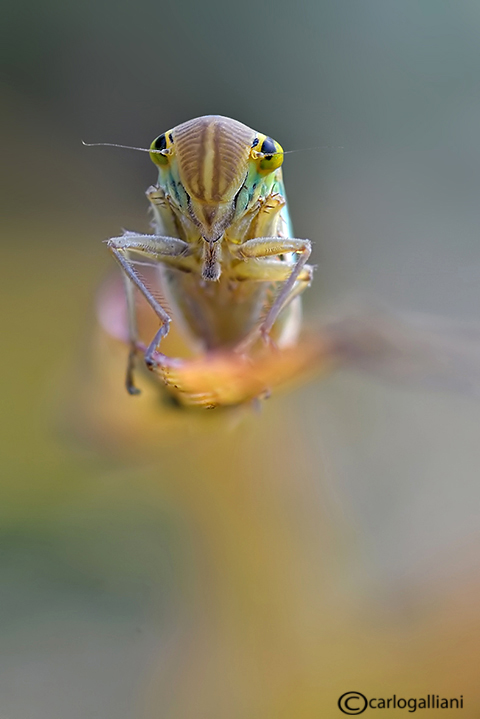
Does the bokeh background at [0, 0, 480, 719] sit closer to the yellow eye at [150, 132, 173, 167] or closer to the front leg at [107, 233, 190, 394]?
the front leg at [107, 233, 190, 394]

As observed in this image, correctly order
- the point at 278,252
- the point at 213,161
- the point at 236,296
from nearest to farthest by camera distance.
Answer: the point at 213,161
the point at 278,252
the point at 236,296

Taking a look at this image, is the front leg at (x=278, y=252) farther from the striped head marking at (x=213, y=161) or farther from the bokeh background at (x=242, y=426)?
the bokeh background at (x=242, y=426)

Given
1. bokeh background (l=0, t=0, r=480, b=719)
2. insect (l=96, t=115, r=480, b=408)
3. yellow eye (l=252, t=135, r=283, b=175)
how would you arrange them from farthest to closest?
1. bokeh background (l=0, t=0, r=480, b=719)
2. yellow eye (l=252, t=135, r=283, b=175)
3. insect (l=96, t=115, r=480, b=408)

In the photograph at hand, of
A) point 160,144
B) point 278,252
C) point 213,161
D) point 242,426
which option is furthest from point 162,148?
point 242,426

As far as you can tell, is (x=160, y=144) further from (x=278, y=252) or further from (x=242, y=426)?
(x=242, y=426)

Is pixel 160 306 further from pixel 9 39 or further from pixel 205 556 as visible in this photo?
pixel 9 39

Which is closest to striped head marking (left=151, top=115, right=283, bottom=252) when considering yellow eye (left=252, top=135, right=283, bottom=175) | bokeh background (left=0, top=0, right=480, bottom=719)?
yellow eye (left=252, top=135, right=283, bottom=175)
